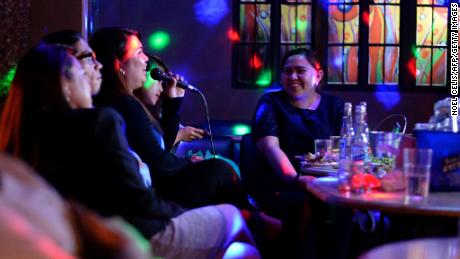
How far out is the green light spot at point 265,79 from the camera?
274 inches

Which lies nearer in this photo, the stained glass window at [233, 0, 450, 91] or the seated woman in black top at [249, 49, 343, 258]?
the seated woman in black top at [249, 49, 343, 258]

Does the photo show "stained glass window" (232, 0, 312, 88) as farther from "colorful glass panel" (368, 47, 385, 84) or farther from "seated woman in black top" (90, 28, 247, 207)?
"seated woman in black top" (90, 28, 247, 207)

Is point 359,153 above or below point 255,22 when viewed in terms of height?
below

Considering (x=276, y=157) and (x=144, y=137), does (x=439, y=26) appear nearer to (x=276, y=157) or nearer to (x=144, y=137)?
(x=276, y=157)

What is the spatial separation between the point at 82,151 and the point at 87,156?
0.02 metres

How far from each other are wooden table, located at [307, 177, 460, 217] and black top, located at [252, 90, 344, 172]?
1.57m

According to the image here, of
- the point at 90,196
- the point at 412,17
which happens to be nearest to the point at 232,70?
the point at 412,17

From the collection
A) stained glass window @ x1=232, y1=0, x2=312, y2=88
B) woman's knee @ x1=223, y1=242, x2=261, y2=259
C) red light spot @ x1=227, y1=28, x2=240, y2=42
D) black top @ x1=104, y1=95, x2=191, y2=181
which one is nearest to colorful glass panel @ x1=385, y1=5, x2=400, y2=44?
stained glass window @ x1=232, y1=0, x2=312, y2=88

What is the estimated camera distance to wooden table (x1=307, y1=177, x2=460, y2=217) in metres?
1.71

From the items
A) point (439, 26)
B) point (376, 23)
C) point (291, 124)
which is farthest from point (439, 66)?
point (291, 124)

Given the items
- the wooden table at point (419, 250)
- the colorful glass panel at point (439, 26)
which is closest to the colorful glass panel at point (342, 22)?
the colorful glass panel at point (439, 26)

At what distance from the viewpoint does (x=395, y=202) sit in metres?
1.78

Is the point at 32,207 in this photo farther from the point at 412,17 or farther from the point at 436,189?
the point at 412,17

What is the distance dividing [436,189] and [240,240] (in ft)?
2.31
